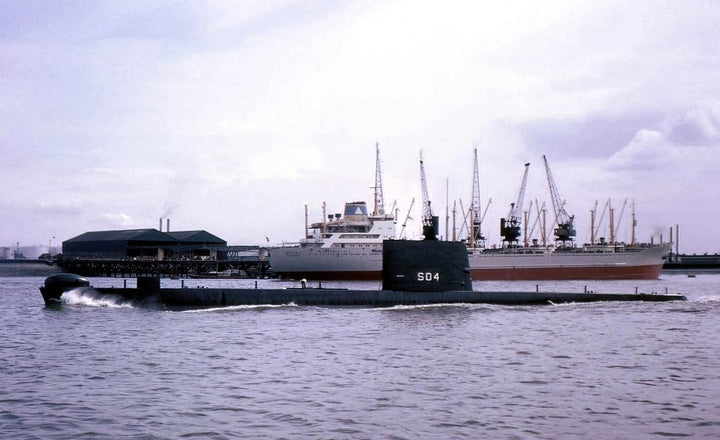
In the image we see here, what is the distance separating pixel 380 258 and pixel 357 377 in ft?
201

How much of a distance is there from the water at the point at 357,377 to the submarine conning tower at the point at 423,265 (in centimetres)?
218

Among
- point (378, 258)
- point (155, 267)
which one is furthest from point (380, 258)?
point (155, 267)

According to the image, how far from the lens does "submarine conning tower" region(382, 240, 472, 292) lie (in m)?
31.9

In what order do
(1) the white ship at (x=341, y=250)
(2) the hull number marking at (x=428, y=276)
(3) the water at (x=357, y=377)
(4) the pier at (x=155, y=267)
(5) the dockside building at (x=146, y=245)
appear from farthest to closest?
(5) the dockside building at (x=146, y=245)
(4) the pier at (x=155, y=267)
(1) the white ship at (x=341, y=250)
(2) the hull number marking at (x=428, y=276)
(3) the water at (x=357, y=377)

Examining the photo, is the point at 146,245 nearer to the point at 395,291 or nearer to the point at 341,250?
the point at 341,250

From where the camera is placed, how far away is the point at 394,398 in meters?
14.5

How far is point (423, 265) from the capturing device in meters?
32.2

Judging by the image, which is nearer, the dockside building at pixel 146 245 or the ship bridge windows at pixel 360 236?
the ship bridge windows at pixel 360 236

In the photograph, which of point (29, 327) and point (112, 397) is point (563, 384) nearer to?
point (112, 397)

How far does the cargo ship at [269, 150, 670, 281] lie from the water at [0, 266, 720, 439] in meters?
48.7

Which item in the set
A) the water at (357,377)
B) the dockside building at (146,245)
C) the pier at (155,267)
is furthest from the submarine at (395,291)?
the dockside building at (146,245)

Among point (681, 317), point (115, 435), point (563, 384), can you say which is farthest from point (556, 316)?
point (115, 435)

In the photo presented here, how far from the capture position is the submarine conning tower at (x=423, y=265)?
31.9 meters

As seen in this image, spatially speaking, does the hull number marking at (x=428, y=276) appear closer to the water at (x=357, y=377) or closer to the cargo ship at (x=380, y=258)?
the water at (x=357, y=377)
